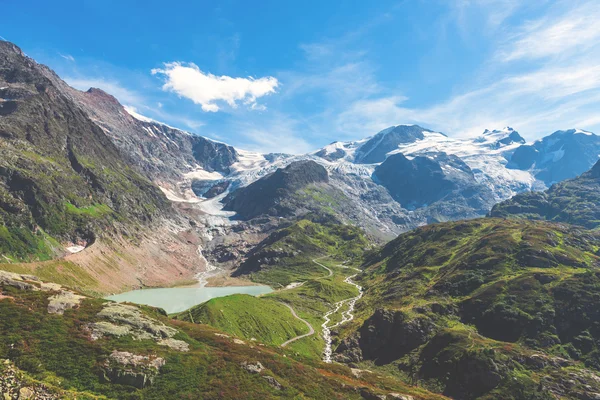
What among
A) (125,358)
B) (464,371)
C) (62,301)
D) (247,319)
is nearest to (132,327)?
(125,358)

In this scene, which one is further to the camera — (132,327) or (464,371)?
(464,371)

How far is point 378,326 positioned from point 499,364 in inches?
1882

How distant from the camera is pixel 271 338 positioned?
129750 mm

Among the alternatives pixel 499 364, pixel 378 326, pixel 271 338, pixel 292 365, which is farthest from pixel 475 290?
pixel 292 365

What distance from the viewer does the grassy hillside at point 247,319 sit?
12125 cm

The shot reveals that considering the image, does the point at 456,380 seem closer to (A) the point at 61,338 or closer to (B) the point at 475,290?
(B) the point at 475,290

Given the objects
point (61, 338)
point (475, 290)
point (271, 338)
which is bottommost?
point (271, 338)

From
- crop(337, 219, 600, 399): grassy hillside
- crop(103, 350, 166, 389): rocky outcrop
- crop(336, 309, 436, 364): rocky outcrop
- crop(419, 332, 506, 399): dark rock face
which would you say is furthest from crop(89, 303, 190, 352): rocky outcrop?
crop(336, 309, 436, 364): rocky outcrop

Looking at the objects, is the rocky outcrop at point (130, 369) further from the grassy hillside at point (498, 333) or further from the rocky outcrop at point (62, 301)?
the grassy hillside at point (498, 333)

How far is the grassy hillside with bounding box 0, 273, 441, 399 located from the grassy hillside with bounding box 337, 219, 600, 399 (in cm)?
6260

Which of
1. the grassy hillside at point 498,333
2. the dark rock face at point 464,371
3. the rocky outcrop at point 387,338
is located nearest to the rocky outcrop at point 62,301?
the grassy hillside at point 498,333

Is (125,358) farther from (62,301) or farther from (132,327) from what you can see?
(62,301)

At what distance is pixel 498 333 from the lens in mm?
132125

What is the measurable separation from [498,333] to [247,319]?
9611 centimetres
